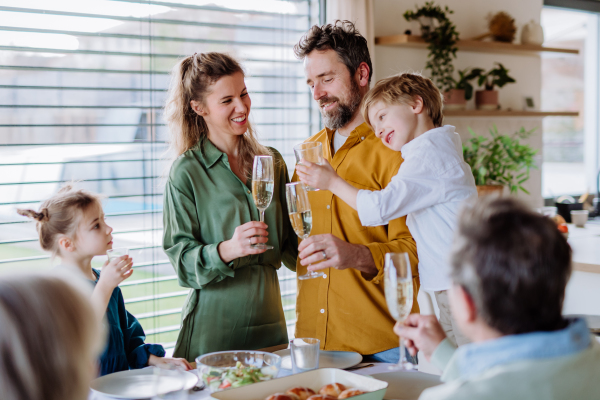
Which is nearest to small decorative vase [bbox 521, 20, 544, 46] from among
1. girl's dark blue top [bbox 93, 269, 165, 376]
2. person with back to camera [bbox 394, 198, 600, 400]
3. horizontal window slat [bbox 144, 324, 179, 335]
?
horizontal window slat [bbox 144, 324, 179, 335]

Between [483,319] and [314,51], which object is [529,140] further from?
[483,319]

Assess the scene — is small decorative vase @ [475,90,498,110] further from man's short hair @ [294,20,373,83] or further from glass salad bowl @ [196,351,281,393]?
glass salad bowl @ [196,351,281,393]

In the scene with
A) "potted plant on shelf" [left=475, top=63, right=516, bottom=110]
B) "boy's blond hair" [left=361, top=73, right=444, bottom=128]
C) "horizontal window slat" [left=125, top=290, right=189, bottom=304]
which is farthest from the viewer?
"potted plant on shelf" [left=475, top=63, right=516, bottom=110]

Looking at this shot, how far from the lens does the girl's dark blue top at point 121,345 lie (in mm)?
1745

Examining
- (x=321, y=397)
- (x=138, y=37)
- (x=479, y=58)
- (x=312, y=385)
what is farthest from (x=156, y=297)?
(x=479, y=58)

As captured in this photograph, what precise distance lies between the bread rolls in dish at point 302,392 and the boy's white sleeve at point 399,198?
578 mm

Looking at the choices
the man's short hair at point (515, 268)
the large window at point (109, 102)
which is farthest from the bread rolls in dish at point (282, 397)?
the large window at point (109, 102)

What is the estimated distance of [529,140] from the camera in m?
5.12

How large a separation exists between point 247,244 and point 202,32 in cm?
220

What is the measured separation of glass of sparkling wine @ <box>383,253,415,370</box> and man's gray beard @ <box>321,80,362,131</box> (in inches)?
36.9

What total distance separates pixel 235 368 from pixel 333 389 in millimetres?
262

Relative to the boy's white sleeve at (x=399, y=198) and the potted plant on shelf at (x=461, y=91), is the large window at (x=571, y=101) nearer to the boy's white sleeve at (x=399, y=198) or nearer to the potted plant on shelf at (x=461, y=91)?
the potted plant on shelf at (x=461, y=91)

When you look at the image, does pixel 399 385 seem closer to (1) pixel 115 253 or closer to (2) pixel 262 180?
(2) pixel 262 180

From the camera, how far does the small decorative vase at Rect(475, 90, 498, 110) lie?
14.9ft
